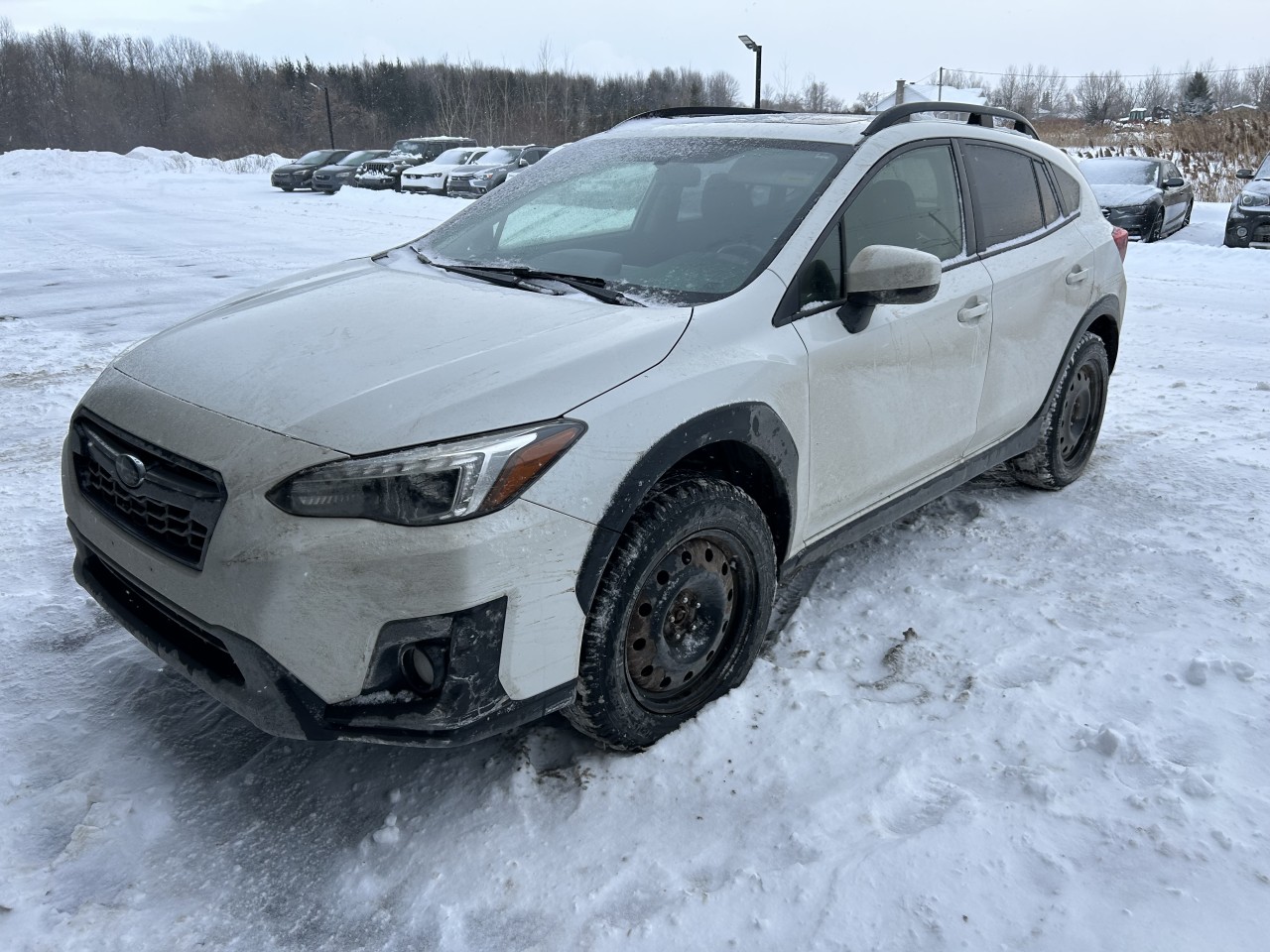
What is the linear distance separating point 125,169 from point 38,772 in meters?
44.0

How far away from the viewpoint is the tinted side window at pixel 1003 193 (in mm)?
3720

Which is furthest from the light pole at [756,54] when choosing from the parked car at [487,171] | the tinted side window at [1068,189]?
the tinted side window at [1068,189]

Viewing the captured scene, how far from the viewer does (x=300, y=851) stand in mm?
2363

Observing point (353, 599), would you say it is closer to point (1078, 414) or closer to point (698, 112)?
point (698, 112)

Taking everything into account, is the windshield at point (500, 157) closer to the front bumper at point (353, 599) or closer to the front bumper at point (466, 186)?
the front bumper at point (466, 186)

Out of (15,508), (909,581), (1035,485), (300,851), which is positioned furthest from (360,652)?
(1035,485)

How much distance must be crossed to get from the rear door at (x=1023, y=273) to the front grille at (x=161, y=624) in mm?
2784

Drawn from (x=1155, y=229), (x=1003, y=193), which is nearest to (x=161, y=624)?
(x=1003, y=193)

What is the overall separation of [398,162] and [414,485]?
2850 cm

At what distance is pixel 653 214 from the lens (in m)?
3.36

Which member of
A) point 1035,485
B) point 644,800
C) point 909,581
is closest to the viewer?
point 644,800

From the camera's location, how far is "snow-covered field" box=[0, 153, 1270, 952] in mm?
2141

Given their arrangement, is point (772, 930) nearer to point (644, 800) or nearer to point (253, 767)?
point (644, 800)

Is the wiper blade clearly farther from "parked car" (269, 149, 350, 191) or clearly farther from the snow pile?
the snow pile
